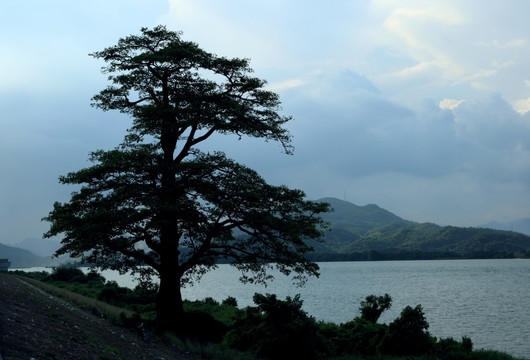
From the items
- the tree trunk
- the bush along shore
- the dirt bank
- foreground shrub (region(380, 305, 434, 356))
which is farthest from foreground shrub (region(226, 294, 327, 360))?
foreground shrub (region(380, 305, 434, 356))

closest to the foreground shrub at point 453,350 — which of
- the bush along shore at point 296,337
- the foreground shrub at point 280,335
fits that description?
the bush along shore at point 296,337

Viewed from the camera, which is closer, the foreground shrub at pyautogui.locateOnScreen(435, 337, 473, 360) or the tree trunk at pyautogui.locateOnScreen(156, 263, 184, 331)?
the foreground shrub at pyautogui.locateOnScreen(435, 337, 473, 360)

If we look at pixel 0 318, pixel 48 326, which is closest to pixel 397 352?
pixel 48 326

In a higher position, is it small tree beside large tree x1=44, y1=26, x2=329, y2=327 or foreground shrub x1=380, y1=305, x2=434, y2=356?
small tree beside large tree x1=44, y1=26, x2=329, y2=327

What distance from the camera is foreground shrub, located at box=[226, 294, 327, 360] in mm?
21281

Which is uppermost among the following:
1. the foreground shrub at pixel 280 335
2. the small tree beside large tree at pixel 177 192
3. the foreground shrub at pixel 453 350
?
the small tree beside large tree at pixel 177 192

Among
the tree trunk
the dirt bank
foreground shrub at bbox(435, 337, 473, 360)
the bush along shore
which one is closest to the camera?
the dirt bank

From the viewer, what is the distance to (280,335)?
852 inches

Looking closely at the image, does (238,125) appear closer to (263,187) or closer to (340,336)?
(263,187)

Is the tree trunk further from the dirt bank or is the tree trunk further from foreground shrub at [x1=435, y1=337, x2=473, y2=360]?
foreground shrub at [x1=435, y1=337, x2=473, y2=360]

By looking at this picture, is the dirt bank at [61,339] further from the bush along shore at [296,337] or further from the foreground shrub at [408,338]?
the foreground shrub at [408,338]

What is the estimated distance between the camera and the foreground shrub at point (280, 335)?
838 inches

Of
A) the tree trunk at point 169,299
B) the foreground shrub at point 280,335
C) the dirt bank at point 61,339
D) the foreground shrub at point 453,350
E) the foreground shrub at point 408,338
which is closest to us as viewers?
the dirt bank at point 61,339

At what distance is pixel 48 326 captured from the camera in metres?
16.6
